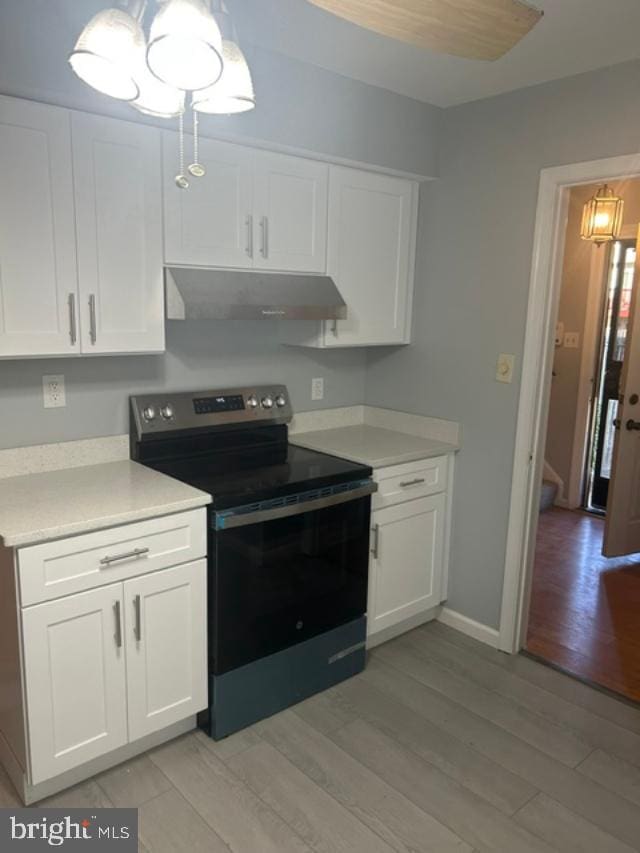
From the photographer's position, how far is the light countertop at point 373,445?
2766mm

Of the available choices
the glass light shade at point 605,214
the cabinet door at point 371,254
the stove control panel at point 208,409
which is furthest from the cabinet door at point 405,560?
the glass light shade at point 605,214

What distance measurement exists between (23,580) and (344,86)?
7.11 feet

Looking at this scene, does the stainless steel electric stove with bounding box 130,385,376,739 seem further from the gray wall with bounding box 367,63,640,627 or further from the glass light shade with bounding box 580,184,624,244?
the glass light shade with bounding box 580,184,624,244

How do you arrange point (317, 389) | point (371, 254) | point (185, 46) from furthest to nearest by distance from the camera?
1. point (317, 389)
2. point (371, 254)
3. point (185, 46)

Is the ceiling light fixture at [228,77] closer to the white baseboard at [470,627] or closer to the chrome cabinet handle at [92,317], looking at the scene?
the chrome cabinet handle at [92,317]

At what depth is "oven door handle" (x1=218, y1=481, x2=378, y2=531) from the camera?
2.20 metres

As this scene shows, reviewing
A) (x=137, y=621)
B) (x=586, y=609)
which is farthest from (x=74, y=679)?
(x=586, y=609)

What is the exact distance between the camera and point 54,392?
2381mm

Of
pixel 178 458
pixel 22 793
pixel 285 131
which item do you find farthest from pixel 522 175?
pixel 22 793

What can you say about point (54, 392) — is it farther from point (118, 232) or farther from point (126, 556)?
point (126, 556)

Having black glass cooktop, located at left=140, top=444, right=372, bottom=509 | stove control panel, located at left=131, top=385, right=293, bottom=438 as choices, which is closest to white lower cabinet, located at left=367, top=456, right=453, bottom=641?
black glass cooktop, located at left=140, top=444, right=372, bottom=509

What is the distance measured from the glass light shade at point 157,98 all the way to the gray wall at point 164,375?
122 centimetres

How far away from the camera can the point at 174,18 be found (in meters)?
1.07

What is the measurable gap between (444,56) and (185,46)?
63.3 inches
